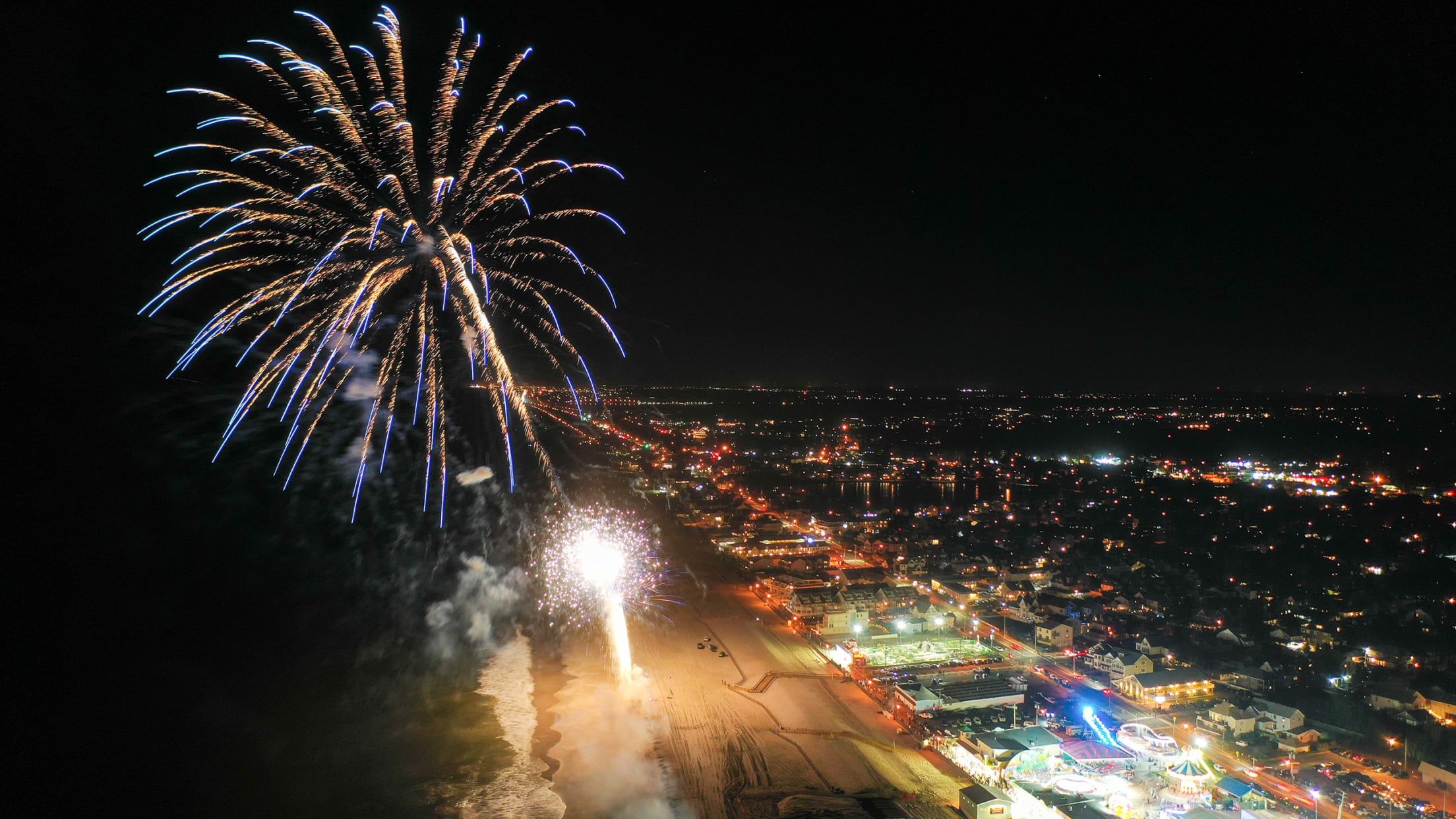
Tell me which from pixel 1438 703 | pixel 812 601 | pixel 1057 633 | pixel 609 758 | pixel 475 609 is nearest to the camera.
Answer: pixel 609 758

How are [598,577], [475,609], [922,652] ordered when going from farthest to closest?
[598,577], [475,609], [922,652]

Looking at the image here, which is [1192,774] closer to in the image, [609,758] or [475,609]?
[609,758]

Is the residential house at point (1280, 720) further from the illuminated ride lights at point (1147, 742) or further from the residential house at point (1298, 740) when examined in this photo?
the illuminated ride lights at point (1147, 742)

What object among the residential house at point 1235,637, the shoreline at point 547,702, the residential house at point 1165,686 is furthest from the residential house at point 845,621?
the residential house at point 1235,637

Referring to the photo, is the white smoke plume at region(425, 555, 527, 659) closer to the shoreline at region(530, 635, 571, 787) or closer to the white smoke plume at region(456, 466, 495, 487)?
the shoreline at region(530, 635, 571, 787)

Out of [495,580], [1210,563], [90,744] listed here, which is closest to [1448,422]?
[1210,563]

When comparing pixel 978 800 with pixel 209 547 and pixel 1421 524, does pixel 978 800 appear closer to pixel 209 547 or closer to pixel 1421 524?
pixel 209 547

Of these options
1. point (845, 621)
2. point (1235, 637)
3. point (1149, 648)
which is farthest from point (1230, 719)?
point (845, 621)
